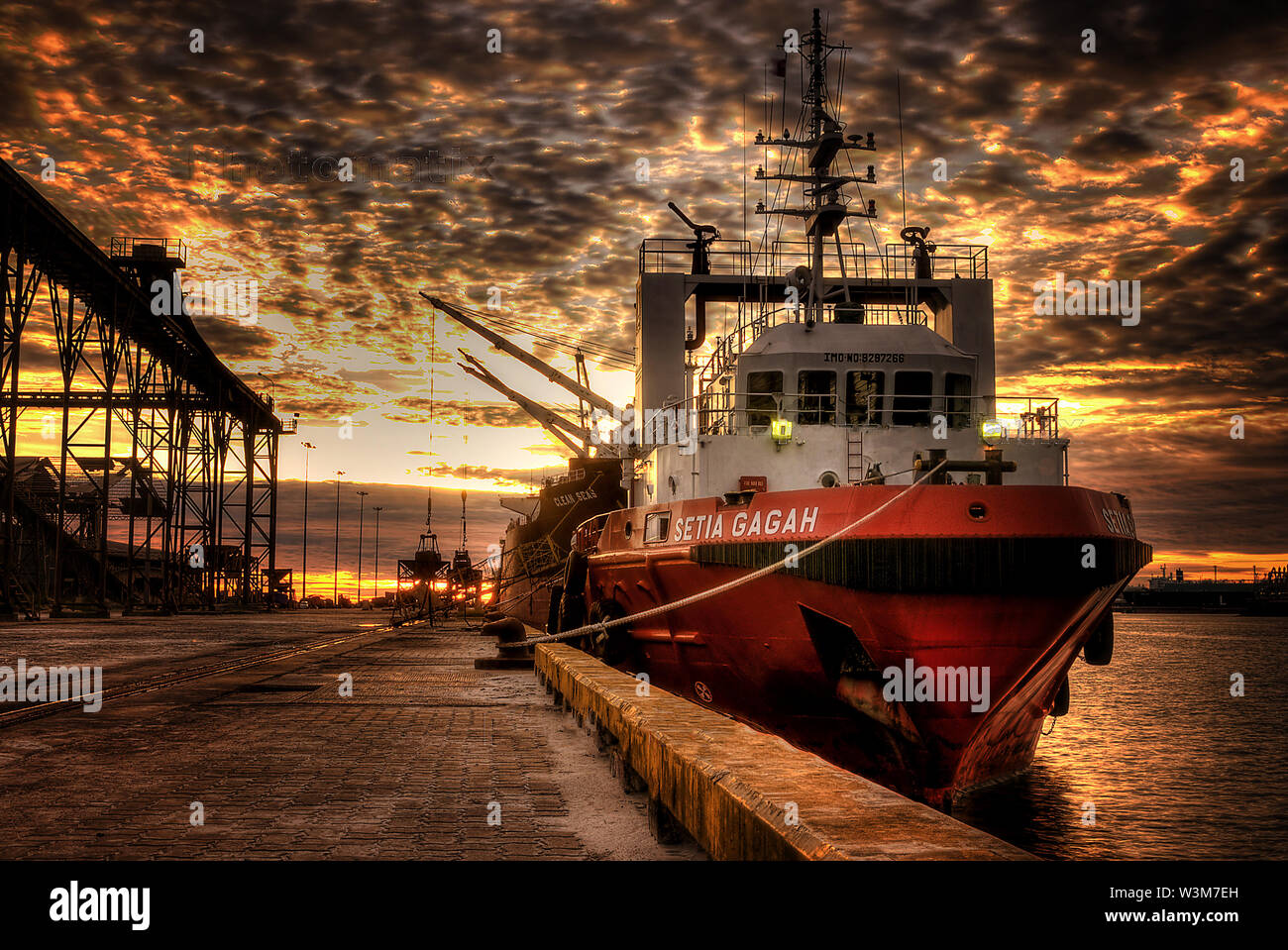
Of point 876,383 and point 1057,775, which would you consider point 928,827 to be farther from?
point 1057,775

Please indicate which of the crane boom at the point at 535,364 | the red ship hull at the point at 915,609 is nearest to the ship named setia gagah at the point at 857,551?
the red ship hull at the point at 915,609

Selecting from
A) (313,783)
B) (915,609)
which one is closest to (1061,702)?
(915,609)

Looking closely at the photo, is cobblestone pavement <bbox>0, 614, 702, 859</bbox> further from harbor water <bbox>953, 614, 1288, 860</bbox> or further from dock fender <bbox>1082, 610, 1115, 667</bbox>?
harbor water <bbox>953, 614, 1288, 860</bbox>

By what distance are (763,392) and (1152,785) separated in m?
11.7

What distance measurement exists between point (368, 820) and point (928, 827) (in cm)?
365

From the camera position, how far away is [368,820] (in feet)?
19.4

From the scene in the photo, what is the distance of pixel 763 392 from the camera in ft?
46.8

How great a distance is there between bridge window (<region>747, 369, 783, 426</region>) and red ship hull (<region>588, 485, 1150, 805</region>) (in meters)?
3.06

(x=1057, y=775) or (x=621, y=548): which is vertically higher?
(x=621, y=548)

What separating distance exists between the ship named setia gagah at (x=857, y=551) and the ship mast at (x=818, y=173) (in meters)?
0.05

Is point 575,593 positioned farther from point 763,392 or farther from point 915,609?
point 915,609
